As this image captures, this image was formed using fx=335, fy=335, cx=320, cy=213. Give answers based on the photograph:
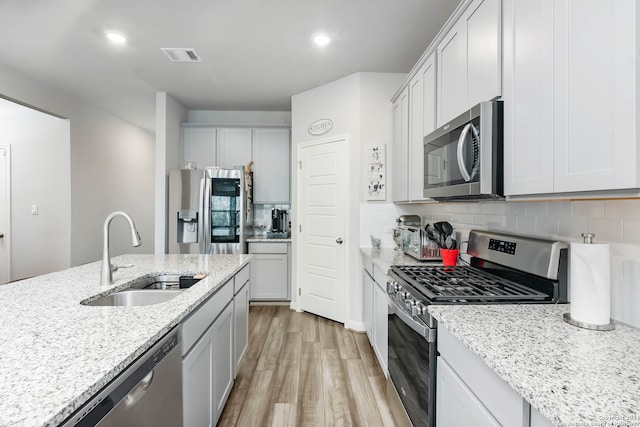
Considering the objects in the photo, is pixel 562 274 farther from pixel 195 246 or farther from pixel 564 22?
pixel 195 246

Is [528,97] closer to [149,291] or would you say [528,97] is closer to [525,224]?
[525,224]

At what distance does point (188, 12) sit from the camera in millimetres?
2465

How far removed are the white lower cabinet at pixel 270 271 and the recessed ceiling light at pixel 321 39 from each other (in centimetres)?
244

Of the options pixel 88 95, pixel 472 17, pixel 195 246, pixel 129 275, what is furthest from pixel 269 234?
pixel 472 17

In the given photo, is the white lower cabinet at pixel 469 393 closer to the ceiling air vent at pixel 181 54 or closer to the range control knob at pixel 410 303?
the range control knob at pixel 410 303

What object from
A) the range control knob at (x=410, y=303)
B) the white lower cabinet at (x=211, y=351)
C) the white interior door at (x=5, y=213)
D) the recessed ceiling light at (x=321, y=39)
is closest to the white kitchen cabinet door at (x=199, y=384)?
the white lower cabinet at (x=211, y=351)

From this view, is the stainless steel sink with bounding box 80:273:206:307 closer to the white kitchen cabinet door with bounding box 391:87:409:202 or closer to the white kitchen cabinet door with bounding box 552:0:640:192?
the white kitchen cabinet door with bounding box 552:0:640:192

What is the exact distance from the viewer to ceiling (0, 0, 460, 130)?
2.41m

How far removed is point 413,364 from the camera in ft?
5.28

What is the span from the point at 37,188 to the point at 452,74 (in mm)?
5421

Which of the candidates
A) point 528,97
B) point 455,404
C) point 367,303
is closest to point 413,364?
point 455,404

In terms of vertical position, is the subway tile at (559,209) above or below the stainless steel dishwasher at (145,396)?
above

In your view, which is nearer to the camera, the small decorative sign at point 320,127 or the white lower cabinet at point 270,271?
the small decorative sign at point 320,127

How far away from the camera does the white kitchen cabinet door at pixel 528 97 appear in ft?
3.74
